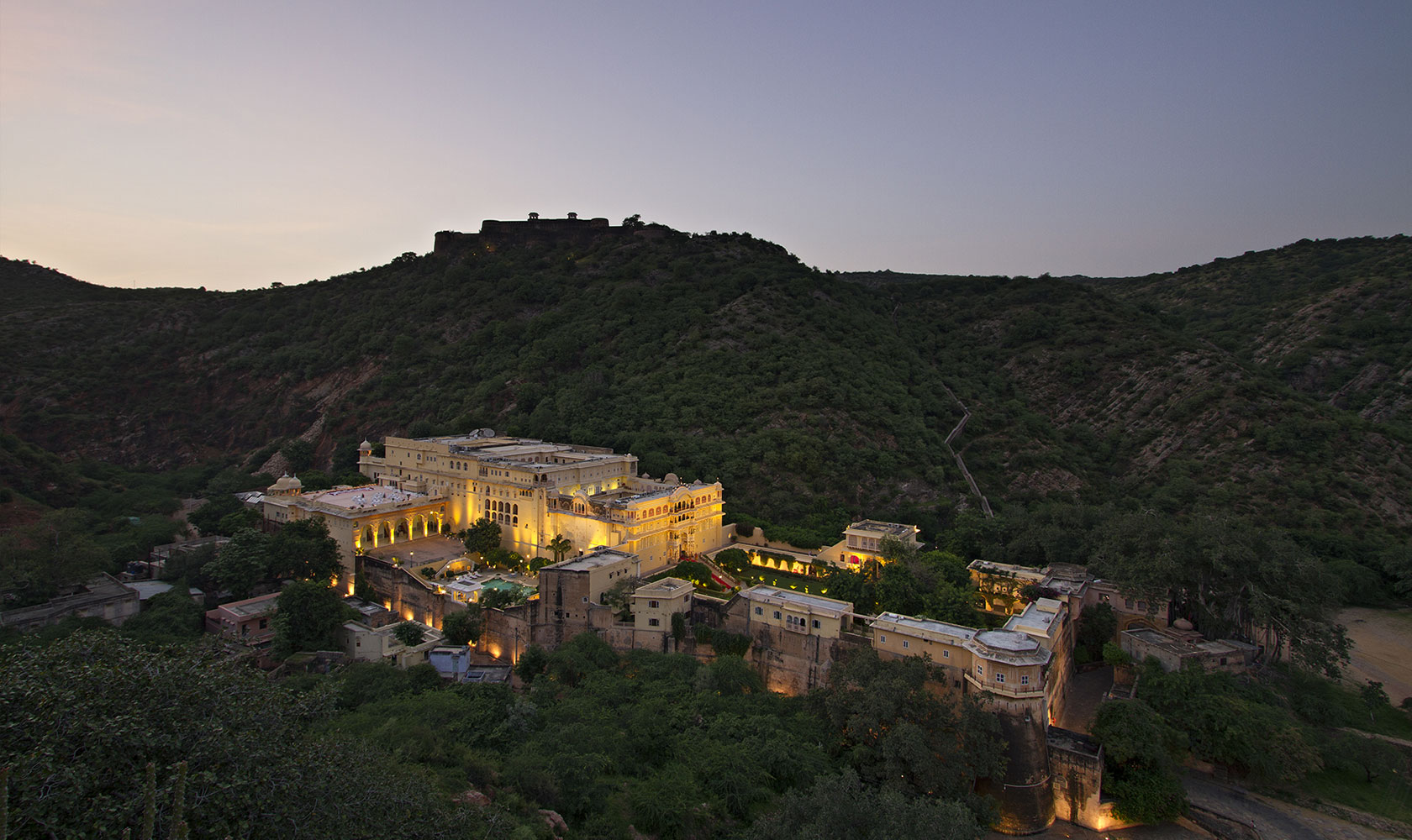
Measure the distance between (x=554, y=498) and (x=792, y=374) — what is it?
2706 cm

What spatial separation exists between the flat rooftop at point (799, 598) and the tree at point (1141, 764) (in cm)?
1022

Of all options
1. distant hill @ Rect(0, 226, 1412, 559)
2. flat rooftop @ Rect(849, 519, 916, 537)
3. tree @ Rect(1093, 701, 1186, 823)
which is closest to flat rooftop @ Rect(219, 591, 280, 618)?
distant hill @ Rect(0, 226, 1412, 559)

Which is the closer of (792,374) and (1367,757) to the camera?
(1367,757)

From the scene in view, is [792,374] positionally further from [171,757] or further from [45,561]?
[171,757]

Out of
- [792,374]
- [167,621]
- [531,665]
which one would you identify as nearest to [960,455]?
[792,374]

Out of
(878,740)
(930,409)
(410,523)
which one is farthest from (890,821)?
(930,409)

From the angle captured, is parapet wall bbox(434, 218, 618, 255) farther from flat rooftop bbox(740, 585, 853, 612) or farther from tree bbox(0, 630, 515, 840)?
tree bbox(0, 630, 515, 840)

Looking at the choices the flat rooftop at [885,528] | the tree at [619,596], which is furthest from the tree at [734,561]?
the tree at [619,596]

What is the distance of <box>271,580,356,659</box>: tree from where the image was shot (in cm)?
3033

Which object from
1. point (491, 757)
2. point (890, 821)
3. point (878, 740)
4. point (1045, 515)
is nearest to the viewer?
point (890, 821)

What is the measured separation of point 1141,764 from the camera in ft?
81.5

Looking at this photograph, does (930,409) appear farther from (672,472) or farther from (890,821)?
(890,821)

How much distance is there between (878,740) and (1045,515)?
72.8 ft

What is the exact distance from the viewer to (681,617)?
31453 millimetres
